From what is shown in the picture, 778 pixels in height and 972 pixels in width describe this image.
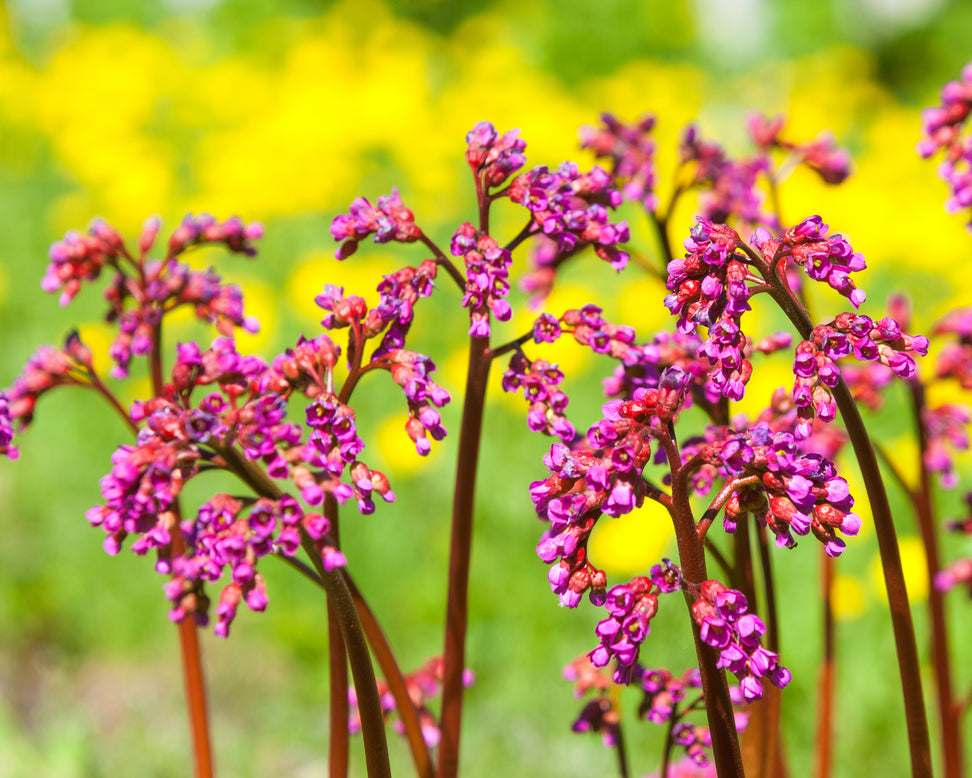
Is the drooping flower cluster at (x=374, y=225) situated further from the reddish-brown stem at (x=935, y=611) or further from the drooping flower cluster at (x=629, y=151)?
the reddish-brown stem at (x=935, y=611)

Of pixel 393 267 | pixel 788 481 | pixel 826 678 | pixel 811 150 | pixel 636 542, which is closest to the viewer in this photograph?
pixel 788 481

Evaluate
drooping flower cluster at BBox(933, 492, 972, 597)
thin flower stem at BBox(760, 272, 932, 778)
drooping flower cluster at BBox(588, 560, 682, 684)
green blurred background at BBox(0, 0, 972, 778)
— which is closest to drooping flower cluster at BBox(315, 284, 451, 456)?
drooping flower cluster at BBox(588, 560, 682, 684)

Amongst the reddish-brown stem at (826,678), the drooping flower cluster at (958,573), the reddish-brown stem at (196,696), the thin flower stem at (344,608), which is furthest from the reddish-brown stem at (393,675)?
the drooping flower cluster at (958,573)

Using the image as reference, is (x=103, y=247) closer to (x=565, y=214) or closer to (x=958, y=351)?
(x=565, y=214)

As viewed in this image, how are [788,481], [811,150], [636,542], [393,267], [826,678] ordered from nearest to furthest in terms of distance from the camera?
[788,481]
[826,678]
[811,150]
[636,542]
[393,267]

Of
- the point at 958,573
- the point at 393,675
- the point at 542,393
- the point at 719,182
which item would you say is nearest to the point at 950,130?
the point at 719,182

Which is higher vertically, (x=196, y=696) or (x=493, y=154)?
(x=493, y=154)

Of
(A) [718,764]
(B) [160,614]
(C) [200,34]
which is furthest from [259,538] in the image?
(C) [200,34]
